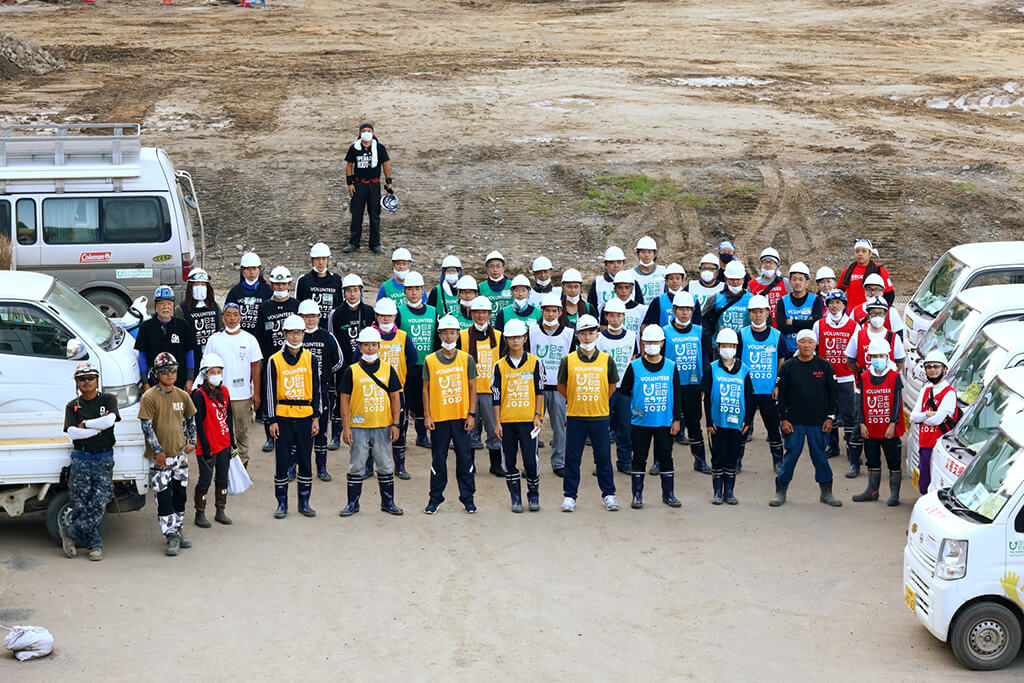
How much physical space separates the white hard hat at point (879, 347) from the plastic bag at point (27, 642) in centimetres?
836

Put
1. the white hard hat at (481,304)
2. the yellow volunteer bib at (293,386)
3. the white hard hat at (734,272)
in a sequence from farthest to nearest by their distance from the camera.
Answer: the white hard hat at (734,272), the white hard hat at (481,304), the yellow volunteer bib at (293,386)

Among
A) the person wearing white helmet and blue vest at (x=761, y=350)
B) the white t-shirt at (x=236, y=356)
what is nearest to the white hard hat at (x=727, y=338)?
the person wearing white helmet and blue vest at (x=761, y=350)

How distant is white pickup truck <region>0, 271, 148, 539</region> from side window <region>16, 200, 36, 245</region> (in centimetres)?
433

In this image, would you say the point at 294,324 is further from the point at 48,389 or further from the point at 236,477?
the point at 48,389

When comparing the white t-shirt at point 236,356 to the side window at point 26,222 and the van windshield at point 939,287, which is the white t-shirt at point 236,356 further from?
the van windshield at point 939,287

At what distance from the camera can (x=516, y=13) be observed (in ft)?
125

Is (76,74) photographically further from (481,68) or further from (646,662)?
(646,662)

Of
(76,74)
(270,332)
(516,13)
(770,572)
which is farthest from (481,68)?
(770,572)

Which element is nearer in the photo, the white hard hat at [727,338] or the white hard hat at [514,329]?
the white hard hat at [514,329]

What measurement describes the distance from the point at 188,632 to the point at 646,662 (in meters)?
3.66

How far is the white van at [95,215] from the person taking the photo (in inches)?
682

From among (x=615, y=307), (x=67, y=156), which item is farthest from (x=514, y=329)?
(x=67, y=156)

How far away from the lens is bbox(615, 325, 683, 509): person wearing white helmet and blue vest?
43.0 feet

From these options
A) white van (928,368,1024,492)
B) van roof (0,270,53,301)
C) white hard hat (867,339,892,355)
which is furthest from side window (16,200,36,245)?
white van (928,368,1024,492)
